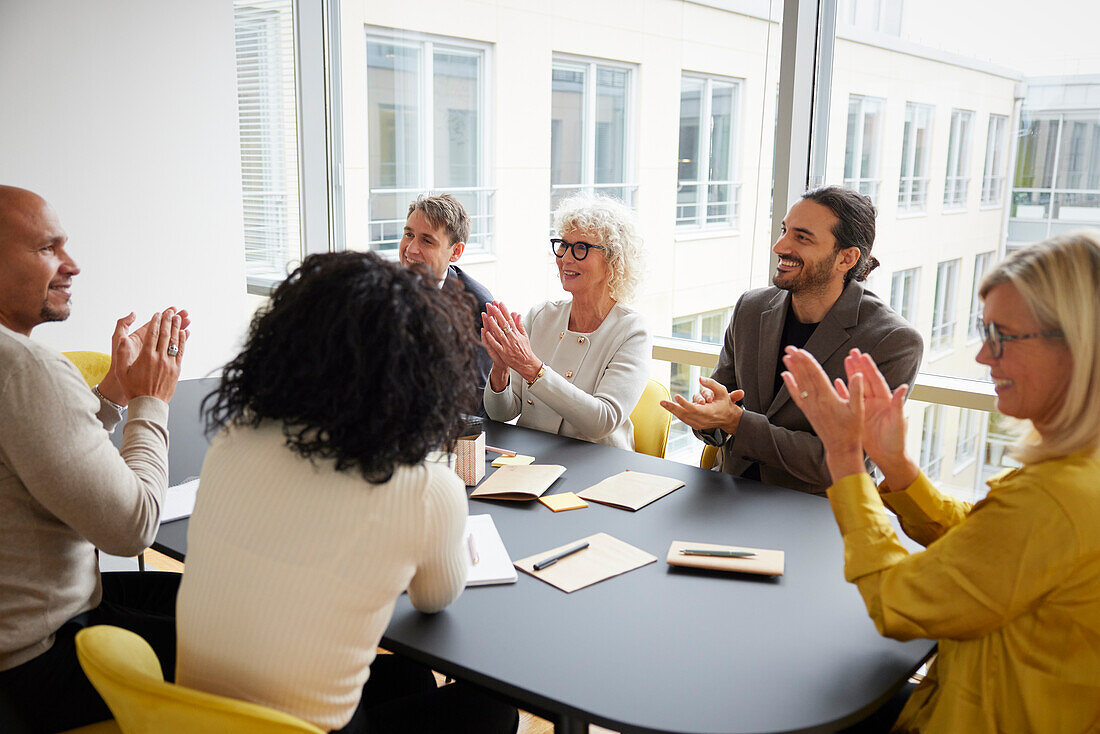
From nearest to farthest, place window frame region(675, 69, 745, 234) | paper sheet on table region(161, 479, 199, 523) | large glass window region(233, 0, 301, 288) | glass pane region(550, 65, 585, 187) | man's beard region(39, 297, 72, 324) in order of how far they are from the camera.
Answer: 1. man's beard region(39, 297, 72, 324)
2. paper sheet on table region(161, 479, 199, 523)
3. window frame region(675, 69, 745, 234)
4. glass pane region(550, 65, 585, 187)
5. large glass window region(233, 0, 301, 288)

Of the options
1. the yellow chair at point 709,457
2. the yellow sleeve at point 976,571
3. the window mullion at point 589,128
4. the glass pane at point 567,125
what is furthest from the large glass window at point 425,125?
the yellow sleeve at point 976,571

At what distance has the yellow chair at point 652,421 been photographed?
2.63 metres

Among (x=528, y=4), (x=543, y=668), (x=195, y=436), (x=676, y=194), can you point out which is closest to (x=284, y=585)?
(x=543, y=668)

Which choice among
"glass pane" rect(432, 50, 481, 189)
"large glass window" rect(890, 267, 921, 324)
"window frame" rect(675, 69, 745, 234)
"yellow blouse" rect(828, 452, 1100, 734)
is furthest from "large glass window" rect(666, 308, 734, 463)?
"yellow blouse" rect(828, 452, 1100, 734)

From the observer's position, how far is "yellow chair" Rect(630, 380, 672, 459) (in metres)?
2.63

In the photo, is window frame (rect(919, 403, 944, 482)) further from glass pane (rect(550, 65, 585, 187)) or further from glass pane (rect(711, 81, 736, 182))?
glass pane (rect(550, 65, 585, 187))

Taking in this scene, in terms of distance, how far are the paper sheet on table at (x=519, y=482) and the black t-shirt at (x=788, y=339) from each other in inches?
26.5

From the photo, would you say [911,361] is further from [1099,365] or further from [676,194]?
[676,194]

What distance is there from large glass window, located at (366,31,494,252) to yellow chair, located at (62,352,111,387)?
213 centimetres

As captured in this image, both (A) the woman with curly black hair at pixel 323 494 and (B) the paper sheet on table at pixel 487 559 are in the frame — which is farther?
(B) the paper sheet on table at pixel 487 559

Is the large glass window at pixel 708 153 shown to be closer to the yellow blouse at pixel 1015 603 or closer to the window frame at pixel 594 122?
the window frame at pixel 594 122

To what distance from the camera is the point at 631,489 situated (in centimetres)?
194

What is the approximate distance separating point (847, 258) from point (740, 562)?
48.5 inches

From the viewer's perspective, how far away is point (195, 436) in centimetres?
238
